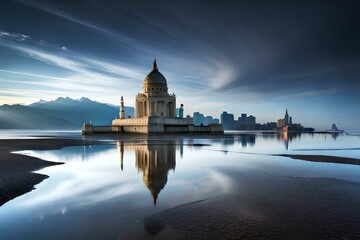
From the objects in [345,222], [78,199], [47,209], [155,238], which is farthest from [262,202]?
[47,209]

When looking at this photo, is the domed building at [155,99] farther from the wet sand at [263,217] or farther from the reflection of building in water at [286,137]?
the wet sand at [263,217]

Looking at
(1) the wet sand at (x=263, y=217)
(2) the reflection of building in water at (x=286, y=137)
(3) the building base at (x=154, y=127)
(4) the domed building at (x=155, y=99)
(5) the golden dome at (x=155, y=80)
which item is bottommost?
(2) the reflection of building in water at (x=286, y=137)

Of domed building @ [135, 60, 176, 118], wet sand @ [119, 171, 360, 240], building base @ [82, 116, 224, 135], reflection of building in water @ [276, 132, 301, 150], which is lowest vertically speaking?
reflection of building in water @ [276, 132, 301, 150]

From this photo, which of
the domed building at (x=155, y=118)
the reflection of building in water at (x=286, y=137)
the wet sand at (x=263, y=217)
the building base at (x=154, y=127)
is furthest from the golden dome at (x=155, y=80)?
the wet sand at (x=263, y=217)

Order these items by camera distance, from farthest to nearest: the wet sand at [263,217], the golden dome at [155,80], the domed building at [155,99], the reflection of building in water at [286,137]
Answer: the golden dome at [155,80] → the domed building at [155,99] → the reflection of building in water at [286,137] → the wet sand at [263,217]

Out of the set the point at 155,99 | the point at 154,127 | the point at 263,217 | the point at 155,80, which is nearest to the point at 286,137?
the point at 154,127

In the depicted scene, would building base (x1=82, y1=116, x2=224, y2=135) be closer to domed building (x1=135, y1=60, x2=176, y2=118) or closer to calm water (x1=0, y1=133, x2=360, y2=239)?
domed building (x1=135, y1=60, x2=176, y2=118)

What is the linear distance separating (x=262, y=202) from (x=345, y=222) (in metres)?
2.97

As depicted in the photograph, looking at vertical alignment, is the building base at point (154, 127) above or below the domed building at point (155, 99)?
below

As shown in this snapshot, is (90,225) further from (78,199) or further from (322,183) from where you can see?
(322,183)

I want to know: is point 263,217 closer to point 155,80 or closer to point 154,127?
point 154,127

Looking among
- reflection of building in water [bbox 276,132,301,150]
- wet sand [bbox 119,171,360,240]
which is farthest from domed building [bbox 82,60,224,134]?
wet sand [bbox 119,171,360,240]

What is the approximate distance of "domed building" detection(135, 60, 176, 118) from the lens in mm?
110562

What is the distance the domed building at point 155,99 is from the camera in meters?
111
